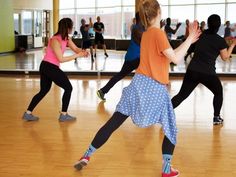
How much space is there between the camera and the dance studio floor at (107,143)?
11.6ft

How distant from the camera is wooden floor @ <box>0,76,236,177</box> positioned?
3543mm

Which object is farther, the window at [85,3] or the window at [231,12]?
the window at [85,3]

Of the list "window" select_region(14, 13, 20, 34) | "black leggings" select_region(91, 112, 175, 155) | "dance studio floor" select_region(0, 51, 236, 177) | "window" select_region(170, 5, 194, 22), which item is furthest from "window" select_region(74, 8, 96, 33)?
"black leggings" select_region(91, 112, 175, 155)

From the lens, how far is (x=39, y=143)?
4387 millimetres

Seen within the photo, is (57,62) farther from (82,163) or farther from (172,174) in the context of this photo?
(172,174)

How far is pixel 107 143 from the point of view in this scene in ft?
14.3

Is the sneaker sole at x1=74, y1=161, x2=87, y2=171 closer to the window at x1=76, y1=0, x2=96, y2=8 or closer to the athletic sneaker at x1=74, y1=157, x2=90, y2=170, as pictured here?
the athletic sneaker at x1=74, y1=157, x2=90, y2=170

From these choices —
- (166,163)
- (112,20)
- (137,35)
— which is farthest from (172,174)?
(112,20)

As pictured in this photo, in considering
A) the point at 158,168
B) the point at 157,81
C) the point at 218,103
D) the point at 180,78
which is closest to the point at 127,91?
the point at 157,81

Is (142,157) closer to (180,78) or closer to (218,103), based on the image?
(218,103)

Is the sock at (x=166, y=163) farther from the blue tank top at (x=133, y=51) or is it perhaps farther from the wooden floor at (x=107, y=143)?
the blue tank top at (x=133, y=51)

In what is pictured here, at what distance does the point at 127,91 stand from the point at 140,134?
164cm

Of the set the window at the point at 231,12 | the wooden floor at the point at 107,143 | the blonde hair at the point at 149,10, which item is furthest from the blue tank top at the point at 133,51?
the window at the point at 231,12

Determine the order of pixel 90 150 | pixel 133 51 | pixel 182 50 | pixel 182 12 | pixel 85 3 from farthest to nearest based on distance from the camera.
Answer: pixel 85 3
pixel 182 12
pixel 133 51
pixel 90 150
pixel 182 50
